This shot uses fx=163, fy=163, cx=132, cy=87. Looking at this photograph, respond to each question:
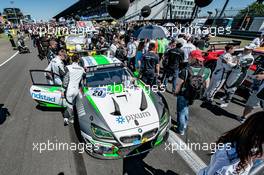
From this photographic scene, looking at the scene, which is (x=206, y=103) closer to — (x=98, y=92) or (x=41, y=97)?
(x=98, y=92)

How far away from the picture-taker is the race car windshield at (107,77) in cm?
380

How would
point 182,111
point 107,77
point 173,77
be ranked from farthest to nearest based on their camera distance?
point 173,77, point 107,77, point 182,111

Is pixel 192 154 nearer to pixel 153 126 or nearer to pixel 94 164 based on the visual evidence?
pixel 153 126

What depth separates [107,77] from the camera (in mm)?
3941

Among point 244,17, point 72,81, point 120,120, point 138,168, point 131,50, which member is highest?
point 244,17

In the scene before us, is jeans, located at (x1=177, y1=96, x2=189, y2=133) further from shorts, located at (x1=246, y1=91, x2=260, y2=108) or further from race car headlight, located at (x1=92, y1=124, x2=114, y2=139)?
shorts, located at (x1=246, y1=91, x2=260, y2=108)

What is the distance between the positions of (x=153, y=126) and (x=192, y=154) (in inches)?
Result: 41.8

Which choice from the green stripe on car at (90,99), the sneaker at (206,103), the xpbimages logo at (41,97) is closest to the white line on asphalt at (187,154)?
the green stripe on car at (90,99)

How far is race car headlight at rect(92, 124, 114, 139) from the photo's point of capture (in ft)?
9.04

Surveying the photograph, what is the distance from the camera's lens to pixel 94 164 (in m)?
2.99

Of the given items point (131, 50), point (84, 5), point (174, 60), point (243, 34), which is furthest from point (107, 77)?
point (84, 5)

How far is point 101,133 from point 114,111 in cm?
49

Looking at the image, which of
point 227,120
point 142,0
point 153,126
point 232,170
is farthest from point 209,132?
point 142,0

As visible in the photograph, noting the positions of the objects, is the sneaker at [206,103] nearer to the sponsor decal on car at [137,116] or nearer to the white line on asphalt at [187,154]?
the white line on asphalt at [187,154]
